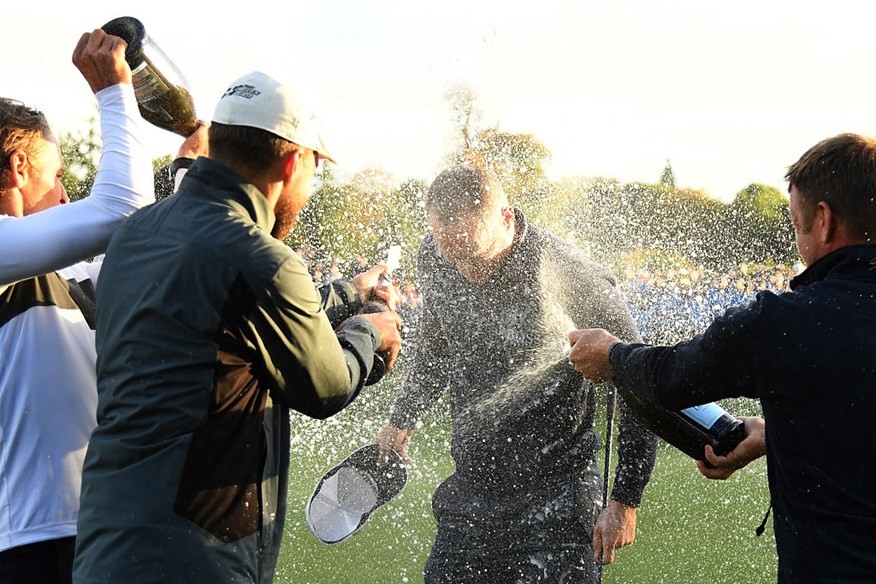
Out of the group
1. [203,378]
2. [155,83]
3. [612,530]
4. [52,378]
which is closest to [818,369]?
[203,378]

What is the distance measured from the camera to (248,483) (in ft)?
6.63

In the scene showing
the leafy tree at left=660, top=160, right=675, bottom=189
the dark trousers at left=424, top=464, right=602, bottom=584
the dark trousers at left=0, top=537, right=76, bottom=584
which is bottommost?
the leafy tree at left=660, top=160, right=675, bottom=189

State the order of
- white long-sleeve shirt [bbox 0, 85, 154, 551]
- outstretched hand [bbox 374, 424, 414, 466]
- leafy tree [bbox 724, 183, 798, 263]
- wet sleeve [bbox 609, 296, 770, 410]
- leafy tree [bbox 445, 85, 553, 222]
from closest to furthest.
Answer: wet sleeve [bbox 609, 296, 770, 410] < white long-sleeve shirt [bbox 0, 85, 154, 551] < outstretched hand [bbox 374, 424, 414, 466] < leafy tree [bbox 445, 85, 553, 222] < leafy tree [bbox 724, 183, 798, 263]

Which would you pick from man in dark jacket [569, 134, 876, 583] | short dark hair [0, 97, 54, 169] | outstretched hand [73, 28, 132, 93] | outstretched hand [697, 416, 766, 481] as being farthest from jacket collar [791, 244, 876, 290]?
short dark hair [0, 97, 54, 169]

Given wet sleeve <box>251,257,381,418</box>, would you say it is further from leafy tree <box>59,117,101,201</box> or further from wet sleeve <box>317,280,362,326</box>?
leafy tree <box>59,117,101,201</box>

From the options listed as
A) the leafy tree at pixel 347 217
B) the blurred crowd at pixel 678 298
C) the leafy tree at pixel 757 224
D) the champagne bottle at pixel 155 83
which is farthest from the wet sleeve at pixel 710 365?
the leafy tree at pixel 757 224

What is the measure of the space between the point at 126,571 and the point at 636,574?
4.11 m

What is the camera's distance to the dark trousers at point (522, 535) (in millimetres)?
3496

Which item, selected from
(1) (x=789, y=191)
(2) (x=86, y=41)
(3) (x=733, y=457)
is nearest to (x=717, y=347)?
(1) (x=789, y=191)

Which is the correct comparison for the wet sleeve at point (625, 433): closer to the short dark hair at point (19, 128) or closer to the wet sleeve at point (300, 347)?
the wet sleeve at point (300, 347)

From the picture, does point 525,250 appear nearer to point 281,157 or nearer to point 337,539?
point 337,539

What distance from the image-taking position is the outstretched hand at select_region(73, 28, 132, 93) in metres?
2.44

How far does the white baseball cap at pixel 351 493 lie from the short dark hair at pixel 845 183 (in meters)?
1.98

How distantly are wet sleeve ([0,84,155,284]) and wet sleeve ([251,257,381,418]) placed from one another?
1.91ft
